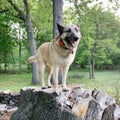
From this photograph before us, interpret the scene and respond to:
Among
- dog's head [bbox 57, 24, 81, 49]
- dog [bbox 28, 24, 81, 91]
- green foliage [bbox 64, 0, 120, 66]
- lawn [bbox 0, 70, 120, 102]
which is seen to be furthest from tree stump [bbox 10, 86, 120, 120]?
green foliage [bbox 64, 0, 120, 66]

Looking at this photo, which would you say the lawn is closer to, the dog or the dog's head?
the dog

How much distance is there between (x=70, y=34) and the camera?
499cm

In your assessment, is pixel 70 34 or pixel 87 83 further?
pixel 87 83

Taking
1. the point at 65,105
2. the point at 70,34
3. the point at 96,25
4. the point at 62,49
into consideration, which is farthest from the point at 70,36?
the point at 96,25

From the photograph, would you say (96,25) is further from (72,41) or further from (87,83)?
(72,41)

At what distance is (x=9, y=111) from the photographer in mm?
7750

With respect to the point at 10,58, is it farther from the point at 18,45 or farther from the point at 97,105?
the point at 97,105

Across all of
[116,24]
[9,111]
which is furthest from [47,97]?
[116,24]

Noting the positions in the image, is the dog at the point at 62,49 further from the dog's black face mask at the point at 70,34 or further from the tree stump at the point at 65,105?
the tree stump at the point at 65,105

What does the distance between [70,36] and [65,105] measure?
4.11 feet

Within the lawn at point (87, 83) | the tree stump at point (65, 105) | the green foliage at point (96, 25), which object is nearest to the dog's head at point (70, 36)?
the tree stump at point (65, 105)

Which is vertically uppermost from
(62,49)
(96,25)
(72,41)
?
(96,25)

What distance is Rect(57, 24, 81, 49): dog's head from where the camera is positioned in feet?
16.3

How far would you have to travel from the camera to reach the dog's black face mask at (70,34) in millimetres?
4960
